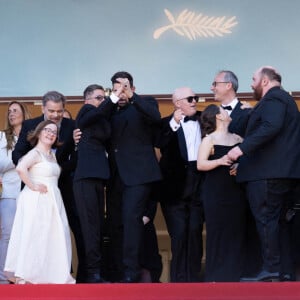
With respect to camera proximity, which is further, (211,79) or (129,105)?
(211,79)

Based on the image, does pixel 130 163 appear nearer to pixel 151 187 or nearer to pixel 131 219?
pixel 151 187

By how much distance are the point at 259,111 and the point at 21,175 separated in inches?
68.8

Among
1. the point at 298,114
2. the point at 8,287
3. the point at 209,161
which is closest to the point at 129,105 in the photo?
the point at 209,161

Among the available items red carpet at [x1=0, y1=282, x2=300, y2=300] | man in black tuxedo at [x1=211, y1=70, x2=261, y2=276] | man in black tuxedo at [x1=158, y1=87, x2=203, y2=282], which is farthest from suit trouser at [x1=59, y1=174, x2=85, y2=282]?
red carpet at [x1=0, y1=282, x2=300, y2=300]

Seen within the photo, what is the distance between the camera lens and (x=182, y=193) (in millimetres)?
7086

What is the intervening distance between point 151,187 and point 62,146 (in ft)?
2.67

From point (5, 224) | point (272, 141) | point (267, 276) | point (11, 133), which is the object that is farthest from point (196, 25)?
point (267, 276)

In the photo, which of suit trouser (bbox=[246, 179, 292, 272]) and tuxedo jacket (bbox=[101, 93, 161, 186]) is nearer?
suit trouser (bbox=[246, 179, 292, 272])

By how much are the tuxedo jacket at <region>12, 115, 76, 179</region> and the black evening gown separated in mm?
1137

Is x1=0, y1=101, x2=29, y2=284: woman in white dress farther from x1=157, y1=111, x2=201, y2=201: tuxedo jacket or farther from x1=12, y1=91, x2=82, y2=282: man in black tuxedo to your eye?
x1=157, y1=111, x2=201, y2=201: tuxedo jacket

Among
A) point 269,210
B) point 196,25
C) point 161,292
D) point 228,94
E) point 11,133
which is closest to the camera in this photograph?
point 161,292

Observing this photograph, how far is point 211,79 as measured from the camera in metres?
9.48

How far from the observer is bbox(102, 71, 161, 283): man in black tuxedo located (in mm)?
6684

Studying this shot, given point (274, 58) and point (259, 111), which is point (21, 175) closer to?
point (259, 111)
